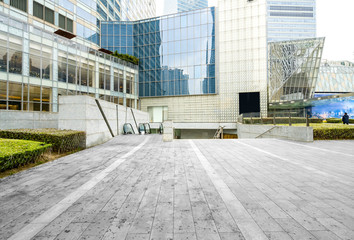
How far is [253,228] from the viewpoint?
2377 millimetres

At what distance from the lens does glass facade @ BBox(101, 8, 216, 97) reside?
33625 millimetres

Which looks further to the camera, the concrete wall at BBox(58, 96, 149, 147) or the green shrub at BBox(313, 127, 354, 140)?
the green shrub at BBox(313, 127, 354, 140)

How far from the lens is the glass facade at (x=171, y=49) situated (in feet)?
110

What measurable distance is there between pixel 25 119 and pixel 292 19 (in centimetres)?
10970

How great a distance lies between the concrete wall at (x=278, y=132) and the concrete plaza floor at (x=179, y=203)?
6.86 m

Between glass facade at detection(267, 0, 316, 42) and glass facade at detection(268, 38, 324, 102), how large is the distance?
63365 millimetres

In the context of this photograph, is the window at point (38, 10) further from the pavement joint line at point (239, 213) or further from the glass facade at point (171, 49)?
the pavement joint line at point (239, 213)

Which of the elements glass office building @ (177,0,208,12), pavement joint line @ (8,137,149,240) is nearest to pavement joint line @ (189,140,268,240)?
pavement joint line @ (8,137,149,240)

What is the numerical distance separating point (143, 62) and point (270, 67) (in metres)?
25.6

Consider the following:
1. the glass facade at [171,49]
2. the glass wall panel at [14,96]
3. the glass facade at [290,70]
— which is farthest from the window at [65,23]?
the glass facade at [290,70]

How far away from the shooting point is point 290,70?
3183cm

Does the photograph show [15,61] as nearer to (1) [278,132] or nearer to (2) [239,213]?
(2) [239,213]

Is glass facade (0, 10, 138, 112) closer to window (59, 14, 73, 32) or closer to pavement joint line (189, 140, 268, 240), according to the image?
window (59, 14, 73, 32)

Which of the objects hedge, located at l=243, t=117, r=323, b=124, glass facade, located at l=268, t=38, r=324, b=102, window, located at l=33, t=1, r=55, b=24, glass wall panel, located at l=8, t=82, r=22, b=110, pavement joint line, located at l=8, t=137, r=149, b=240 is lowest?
pavement joint line, located at l=8, t=137, r=149, b=240
